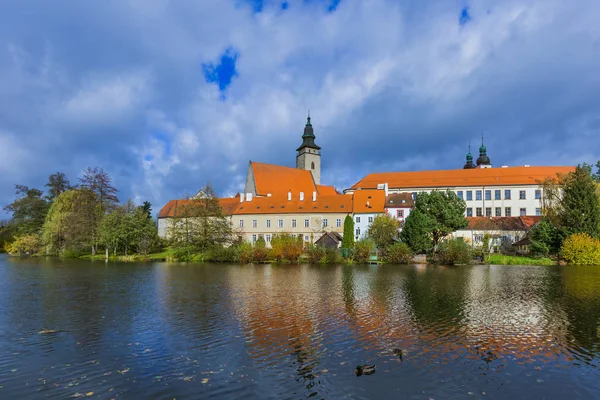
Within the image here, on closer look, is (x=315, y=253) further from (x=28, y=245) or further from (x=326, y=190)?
(x=28, y=245)

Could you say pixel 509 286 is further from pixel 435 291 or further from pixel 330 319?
pixel 330 319

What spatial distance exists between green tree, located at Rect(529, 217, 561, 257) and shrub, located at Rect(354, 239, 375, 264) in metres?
17.9

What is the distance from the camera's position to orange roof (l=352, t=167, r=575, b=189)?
67.0 m

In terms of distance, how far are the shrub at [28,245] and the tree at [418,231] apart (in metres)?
50.7

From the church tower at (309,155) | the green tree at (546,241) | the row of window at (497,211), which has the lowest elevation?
the green tree at (546,241)

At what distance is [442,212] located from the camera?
151ft

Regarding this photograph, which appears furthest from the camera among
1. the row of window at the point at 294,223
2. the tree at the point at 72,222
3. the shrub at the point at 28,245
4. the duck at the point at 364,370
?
the shrub at the point at 28,245

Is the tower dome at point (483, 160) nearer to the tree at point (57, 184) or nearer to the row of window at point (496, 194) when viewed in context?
the row of window at point (496, 194)

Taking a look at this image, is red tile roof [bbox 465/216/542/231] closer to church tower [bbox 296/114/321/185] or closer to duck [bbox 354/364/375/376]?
church tower [bbox 296/114/321/185]

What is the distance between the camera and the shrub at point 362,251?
146 ft

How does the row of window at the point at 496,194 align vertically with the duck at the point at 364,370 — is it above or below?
above

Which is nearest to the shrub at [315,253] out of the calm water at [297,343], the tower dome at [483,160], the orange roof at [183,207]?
the orange roof at [183,207]

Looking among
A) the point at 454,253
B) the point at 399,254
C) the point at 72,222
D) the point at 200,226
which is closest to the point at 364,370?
the point at 399,254

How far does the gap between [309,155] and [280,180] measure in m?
11.5
